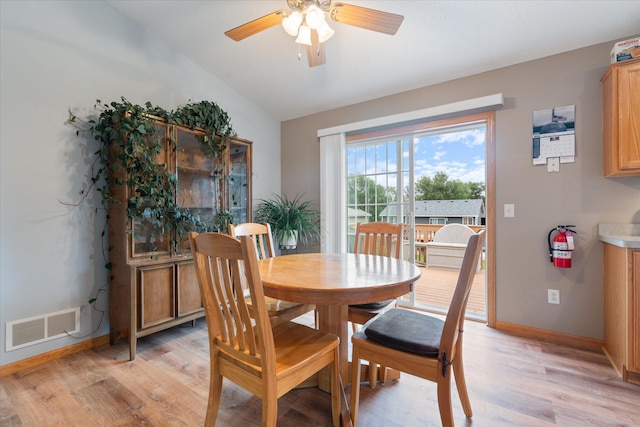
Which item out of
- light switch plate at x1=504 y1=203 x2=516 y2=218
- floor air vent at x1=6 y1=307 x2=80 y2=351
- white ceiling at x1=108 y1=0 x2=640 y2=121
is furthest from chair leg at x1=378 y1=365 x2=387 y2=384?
white ceiling at x1=108 y1=0 x2=640 y2=121

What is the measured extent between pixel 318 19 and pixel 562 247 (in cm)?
243

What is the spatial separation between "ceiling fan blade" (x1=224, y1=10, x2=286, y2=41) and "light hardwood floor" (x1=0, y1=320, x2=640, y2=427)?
2256mm

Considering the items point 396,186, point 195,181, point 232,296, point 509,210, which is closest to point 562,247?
point 509,210

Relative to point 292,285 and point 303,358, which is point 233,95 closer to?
point 292,285

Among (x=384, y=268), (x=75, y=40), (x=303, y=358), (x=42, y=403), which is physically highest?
(x=75, y=40)

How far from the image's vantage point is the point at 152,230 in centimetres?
237

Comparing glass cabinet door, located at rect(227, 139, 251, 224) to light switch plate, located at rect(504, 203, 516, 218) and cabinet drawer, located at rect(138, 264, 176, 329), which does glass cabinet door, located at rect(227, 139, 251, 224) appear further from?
light switch plate, located at rect(504, 203, 516, 218)

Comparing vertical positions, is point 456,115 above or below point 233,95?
below

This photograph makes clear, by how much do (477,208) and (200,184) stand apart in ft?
19.4

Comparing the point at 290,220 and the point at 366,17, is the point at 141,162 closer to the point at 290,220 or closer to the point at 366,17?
the point at 290,220

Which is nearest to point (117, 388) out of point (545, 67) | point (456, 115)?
point (456, 115)

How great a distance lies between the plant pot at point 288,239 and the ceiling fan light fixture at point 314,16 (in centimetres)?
220

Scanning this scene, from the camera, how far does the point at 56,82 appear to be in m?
2.15

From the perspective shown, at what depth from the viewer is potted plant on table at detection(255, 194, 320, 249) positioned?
3.42 metres
